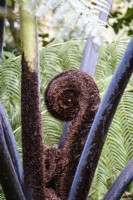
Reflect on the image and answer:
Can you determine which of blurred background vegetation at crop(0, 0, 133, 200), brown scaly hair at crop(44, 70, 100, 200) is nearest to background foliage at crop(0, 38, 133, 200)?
blurred background vegetation at crop(0, 0, 133, 200)

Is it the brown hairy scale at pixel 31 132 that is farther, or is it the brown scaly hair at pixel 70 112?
the brown scaly hair at pixel 70 112

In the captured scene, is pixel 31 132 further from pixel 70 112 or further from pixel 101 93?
pixel 101 93

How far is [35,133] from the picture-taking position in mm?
986

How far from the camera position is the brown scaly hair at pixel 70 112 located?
3.64ft

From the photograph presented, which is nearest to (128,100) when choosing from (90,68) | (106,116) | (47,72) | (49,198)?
(90,68)

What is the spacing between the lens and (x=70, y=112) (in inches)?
45.9

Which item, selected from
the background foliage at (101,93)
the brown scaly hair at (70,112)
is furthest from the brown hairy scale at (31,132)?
the background foliage at (101,93)

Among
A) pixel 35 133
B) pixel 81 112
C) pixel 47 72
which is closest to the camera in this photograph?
pixel 35 133

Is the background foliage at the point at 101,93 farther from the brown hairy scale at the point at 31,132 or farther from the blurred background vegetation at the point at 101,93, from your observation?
the brown hairy scale at the point at 31,132

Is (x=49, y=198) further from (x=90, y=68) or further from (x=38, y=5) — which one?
(x=38, y=5)

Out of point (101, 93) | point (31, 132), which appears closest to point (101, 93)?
point (101, 93)

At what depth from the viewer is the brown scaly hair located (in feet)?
3.64

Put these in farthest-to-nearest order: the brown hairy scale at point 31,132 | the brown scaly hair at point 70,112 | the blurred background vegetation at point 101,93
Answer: the blurred background vegetation at point 101,93
the brown scaly hair at point 70,112
the brown hairy scale at point 31,132

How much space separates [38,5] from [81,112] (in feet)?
1.50
